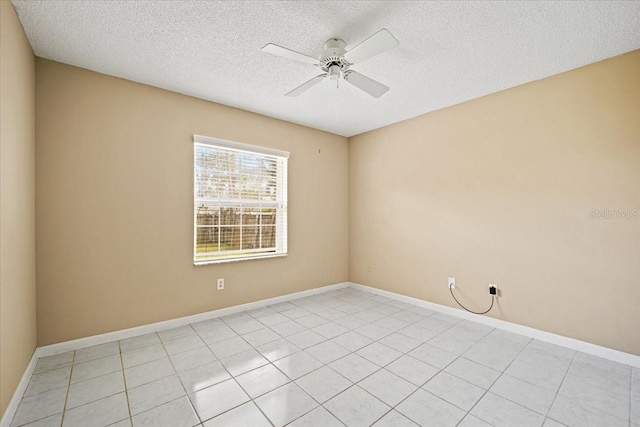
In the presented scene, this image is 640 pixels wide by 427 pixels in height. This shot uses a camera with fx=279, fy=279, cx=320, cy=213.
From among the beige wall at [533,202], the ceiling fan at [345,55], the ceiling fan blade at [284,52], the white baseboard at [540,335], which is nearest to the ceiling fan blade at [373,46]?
the ceiling fan at [345,55]

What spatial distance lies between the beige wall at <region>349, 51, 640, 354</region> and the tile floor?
0.50 metres

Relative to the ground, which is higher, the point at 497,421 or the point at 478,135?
the point at 478,135

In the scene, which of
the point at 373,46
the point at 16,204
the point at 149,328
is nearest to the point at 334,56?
the point at 373,46

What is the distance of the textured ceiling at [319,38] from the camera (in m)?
1.81

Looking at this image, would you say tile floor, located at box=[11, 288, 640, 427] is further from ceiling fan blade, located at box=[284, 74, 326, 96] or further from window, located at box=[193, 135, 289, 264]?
ceiling fan blade, located at box=[284, 74, 326, 96]

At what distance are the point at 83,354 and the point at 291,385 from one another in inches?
73.5

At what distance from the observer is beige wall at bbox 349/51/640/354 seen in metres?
2.34

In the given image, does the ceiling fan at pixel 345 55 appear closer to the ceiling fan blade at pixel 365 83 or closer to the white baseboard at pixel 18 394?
the ceiling fan blade at pixel 365 83

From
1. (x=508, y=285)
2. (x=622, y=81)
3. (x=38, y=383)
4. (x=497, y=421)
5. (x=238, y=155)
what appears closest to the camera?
(x=497, y=421)

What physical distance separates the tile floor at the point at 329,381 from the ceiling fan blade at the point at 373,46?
231cm

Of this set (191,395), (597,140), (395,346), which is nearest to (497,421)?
(395,346)

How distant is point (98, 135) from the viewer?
2.60 m

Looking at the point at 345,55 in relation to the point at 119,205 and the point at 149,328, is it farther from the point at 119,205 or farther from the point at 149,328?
the point at 149,328

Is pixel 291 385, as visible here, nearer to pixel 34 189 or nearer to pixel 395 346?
pixel 395 346
